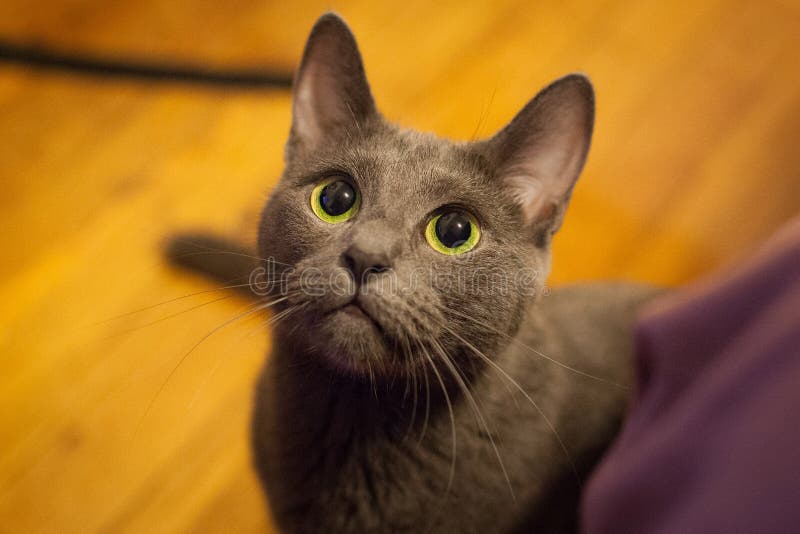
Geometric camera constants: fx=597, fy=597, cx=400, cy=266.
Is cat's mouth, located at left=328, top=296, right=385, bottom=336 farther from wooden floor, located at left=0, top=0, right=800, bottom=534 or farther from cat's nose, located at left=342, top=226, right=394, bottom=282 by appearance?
wooden floor, located at left=0, top=0, right=800, bottom=534

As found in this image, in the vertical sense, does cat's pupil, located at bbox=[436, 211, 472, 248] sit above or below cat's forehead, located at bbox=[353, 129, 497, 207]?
below

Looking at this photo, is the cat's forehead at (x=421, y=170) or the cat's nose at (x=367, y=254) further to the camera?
the cat's forehead at (x=421, y=170)

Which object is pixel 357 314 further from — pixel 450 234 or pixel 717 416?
pixel 717 416

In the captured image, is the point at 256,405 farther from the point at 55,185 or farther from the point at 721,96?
the point at 721,96

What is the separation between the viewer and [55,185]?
1579 millimetres

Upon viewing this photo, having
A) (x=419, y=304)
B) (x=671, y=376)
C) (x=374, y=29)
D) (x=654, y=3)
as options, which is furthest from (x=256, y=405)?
(x=654, y=3)

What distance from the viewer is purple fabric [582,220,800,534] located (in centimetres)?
45

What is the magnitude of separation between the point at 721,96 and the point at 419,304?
162 cm

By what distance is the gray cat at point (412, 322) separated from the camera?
2.40ft

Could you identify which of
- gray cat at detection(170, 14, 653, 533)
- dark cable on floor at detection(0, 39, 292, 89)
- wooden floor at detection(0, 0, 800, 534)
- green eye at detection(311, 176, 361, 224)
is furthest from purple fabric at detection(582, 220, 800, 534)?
dark cable on floor at detection(0, 39, 292, 89)

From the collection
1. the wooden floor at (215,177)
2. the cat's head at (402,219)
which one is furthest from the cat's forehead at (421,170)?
the wooden floor at (215,177)

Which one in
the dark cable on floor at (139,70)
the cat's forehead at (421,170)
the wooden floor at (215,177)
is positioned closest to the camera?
the cat's forehead at (421,170)

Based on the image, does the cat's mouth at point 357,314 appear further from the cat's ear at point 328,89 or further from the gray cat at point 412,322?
the cat's ear at point 328,89

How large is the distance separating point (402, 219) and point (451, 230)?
7 centimetres
